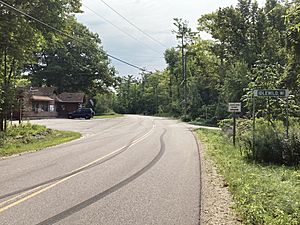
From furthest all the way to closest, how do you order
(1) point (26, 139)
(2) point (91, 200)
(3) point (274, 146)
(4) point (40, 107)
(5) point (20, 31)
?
(4) point (40, 107) < (5) point (20, 31) < (1) point (26, 139) < (3) point (274, 146) < (2) point (91, 200)

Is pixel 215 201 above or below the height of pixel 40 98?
below

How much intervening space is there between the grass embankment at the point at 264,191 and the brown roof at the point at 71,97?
61773 mm

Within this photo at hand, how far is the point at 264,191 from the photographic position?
852cm

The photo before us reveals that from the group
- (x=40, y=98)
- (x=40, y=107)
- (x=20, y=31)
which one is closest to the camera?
(x=20, y=31)

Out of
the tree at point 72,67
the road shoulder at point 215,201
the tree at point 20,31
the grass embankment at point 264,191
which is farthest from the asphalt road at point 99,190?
the tree at point 72,67

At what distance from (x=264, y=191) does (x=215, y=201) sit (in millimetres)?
1099

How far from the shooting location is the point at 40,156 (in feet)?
51.8

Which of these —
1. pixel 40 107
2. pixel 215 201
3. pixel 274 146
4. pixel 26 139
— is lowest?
pixel 215 201

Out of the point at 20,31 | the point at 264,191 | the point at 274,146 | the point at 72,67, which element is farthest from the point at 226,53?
the point at 264,191

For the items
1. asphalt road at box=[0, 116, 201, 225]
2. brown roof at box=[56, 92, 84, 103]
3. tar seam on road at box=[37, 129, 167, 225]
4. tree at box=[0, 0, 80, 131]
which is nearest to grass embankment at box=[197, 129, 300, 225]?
asphalt road at box=[0, 116, 201, 225]

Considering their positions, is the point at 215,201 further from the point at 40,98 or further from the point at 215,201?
the point at 40,98

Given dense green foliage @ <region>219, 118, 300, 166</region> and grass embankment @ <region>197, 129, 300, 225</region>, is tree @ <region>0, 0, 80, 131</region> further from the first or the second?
grass embankment @ <region>197, 129, 300, 225</region>

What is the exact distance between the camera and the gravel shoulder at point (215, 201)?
→ 693cm

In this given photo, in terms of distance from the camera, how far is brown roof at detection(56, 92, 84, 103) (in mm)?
Answer: 73312
